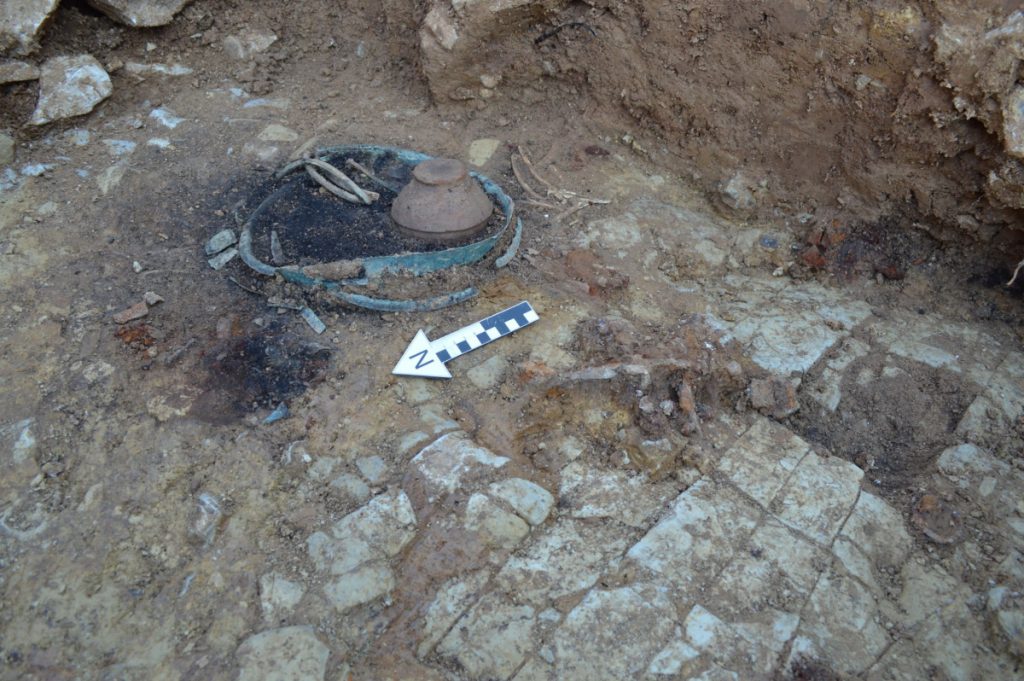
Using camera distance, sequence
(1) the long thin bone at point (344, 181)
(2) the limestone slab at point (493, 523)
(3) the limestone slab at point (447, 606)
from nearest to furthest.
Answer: (3) the limestone slab at point (447, 606) < (2) the limestone slab at point (493, 523) < (1) the long thin bone at point (344, 181)

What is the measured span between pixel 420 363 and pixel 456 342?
259 millimetres

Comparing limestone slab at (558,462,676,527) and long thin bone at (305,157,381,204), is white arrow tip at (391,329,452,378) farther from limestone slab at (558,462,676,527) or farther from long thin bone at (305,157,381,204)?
long thin bone at (305,157,381,204)

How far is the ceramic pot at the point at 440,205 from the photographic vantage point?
15.7ft

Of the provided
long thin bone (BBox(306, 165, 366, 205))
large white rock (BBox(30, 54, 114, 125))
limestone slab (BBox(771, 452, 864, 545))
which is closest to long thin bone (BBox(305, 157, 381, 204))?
long thin bone (BBox(306, 165, 366, 205))

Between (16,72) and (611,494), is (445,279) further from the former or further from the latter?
(16,72)

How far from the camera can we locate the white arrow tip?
4.16 meters

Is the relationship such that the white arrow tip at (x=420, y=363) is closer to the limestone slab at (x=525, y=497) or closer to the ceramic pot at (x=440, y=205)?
the limestone slab at (x=525, y=497)

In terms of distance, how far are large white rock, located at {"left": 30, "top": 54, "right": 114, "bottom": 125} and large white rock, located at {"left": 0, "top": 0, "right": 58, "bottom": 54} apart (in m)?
0.20

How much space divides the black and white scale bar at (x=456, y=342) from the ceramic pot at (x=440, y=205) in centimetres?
73

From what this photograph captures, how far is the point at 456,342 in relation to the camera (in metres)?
4.33

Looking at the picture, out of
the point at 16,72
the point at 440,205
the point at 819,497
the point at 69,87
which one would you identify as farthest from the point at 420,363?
the point at 16,72

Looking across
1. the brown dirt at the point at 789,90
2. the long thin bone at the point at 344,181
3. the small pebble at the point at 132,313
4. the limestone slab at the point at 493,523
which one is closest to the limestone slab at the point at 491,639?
the limestone slab at the point at 493,523

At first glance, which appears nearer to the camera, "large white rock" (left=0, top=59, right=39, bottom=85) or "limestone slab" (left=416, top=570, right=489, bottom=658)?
"limestone slab" (left=416, top=570, right=489, bottom=658)

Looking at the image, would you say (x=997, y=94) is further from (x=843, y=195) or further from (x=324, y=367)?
(x=324, y=367)
